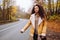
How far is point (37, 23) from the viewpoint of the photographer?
369cm

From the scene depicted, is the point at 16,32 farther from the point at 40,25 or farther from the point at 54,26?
the point at 54,26

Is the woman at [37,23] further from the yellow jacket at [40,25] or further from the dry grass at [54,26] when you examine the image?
the dry grass at [54,26]

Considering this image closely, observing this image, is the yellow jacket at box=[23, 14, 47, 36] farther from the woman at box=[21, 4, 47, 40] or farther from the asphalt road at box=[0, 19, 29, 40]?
the asphalt road at box=[0, 19, 29, 40]

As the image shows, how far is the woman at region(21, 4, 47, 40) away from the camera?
3.67 metres

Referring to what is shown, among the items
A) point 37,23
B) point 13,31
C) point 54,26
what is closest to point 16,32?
point 13,31

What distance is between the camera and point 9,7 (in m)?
4.01

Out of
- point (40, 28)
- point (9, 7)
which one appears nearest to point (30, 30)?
point (40, 28)

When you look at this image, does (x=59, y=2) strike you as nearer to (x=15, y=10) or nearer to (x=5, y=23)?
(x=15, y=10)

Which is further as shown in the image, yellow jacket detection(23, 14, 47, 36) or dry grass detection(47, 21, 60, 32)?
dry grass detection(47, 21, 60, 32)

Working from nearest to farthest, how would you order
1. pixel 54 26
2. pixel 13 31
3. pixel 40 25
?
pixel 40 25
pixel 54 26
pixel 13 31

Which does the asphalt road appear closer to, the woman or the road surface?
the road surface

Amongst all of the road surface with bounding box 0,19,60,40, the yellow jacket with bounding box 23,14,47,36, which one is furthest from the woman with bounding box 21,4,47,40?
the road surface with bounding box 0,19,60,40

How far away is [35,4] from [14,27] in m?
0.63

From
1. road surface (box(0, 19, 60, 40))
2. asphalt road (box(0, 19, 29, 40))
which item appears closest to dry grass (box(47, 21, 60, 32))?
road surface (box(0, 19, 60, 40))
